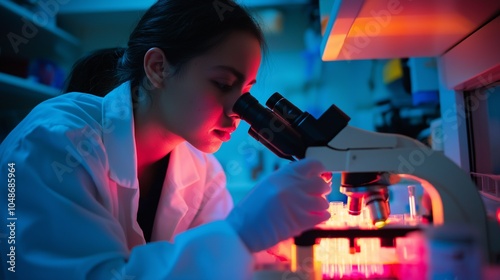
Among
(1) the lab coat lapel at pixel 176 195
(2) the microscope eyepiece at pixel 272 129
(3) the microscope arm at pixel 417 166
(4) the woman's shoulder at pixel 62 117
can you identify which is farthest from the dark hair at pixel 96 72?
(3) the microscope arm at pixel 417 166

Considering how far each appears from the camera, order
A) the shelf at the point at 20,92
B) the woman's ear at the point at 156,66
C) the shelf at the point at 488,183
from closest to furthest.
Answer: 1. the shelf at the point at 488,183
2. the woman's ear at the point at 156,66
3. the shelf at the point at 20,92

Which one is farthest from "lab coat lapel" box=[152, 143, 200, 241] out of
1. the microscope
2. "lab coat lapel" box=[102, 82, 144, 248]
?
the microscope

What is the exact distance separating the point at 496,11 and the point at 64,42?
2.02 m

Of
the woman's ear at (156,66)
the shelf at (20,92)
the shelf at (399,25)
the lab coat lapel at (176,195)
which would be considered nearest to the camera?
the shelf at (399,25)

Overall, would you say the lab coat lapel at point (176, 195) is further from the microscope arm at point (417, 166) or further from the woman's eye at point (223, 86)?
the microscope arm at point (417, 166)

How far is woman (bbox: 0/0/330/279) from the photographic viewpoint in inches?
19.3

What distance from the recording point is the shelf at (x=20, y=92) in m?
1.45

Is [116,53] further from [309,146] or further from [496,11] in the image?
[496,11]

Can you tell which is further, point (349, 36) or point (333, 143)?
point (349, 36)

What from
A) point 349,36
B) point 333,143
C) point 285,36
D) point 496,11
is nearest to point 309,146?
point 333,143

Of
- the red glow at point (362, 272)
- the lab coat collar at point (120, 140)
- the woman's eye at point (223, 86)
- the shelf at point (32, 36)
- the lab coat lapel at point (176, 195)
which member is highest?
the shelf at point (32, 36)

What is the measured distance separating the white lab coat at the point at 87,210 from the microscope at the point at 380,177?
16cm

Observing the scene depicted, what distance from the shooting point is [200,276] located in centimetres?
46

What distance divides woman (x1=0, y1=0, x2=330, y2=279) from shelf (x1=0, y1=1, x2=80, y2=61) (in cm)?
99
